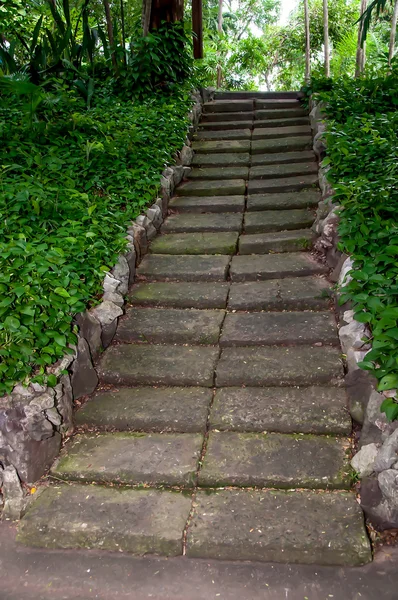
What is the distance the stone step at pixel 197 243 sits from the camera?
389cm

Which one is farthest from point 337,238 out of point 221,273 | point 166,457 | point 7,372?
point 7,372

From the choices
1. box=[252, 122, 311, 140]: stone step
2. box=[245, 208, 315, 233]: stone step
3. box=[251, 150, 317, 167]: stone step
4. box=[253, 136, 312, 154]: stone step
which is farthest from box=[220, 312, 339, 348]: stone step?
box=[252, 122, 311, 140]: stone step

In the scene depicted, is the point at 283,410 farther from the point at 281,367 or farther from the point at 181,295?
the point at 181,295

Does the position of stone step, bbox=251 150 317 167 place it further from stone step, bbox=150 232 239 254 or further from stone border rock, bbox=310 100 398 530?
stone border rock, bbox=310 100 398 530

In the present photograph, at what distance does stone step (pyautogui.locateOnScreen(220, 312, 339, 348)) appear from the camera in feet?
9.50

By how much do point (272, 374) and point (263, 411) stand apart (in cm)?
26

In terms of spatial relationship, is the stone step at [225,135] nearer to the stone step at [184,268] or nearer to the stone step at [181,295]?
the stone step at [184,268]

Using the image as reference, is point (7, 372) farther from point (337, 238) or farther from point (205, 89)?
point (205, 89)

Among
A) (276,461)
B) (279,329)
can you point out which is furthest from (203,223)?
(276,461)

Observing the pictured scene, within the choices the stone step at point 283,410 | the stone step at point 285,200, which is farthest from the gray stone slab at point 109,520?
the stone step at point 285,200

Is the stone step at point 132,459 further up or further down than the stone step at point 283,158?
further down

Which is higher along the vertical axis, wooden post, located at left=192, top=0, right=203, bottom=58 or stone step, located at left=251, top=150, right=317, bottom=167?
wooden post, located at left=192, top=0, right=203, bottom=58

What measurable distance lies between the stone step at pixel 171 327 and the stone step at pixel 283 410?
501mm

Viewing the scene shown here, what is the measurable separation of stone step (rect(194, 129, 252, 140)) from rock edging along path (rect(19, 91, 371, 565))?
2.04 meters
